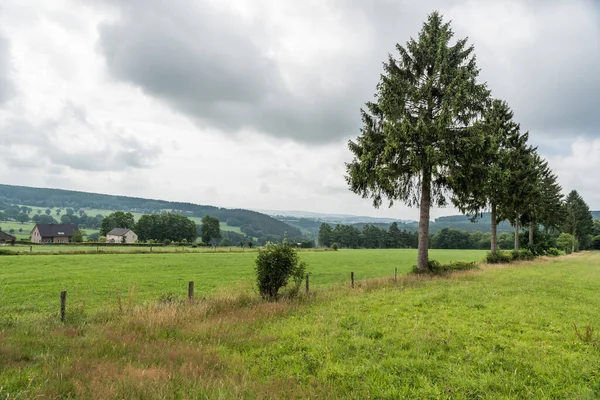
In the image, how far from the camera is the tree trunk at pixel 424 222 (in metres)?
19.4

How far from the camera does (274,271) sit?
12.0 m

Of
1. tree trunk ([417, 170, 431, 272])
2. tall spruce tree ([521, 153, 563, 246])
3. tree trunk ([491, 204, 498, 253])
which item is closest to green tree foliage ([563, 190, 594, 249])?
tall spruce tree ([521, 153, 563, 246])

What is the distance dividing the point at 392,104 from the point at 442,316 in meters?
13.3

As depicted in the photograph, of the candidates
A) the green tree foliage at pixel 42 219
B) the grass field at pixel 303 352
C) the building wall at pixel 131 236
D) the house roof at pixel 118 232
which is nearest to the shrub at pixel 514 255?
the grass field at pixel 303 352

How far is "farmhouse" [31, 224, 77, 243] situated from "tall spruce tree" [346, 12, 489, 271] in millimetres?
118090

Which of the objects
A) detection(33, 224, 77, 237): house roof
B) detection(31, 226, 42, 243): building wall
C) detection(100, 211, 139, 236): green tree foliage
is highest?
detection(100, 211, 139, 236): green tree foliage

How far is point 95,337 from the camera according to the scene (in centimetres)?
694

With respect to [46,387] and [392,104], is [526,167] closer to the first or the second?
[392,104]

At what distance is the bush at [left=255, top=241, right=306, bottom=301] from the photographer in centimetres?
1201

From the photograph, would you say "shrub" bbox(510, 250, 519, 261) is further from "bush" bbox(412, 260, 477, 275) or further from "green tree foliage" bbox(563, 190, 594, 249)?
"green tree foliage" bbox(563, 190, 594, 249)

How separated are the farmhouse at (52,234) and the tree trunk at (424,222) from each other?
11946 cm

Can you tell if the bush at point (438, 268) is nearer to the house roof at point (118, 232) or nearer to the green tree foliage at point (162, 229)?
the green tree foliage at point (162, 229)

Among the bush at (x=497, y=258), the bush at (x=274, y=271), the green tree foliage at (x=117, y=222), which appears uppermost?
the bush at (x=274, y=271)

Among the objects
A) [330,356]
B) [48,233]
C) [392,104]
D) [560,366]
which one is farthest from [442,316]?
[48,233]
